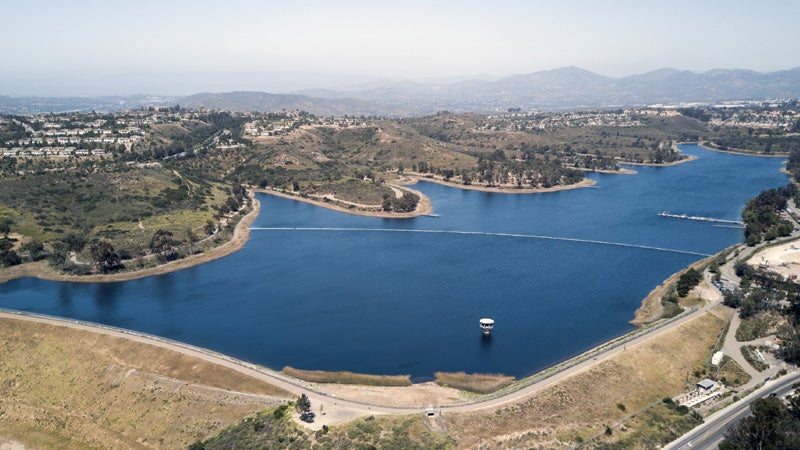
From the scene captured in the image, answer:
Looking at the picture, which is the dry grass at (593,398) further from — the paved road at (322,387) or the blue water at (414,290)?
the blue water at (414,290)

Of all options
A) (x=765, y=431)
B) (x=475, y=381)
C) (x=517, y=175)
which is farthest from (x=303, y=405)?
(x=517, y=175)

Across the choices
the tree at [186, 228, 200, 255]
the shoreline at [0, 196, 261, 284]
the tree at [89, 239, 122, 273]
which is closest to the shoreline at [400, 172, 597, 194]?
the tree at [186, 228, 200, 255]

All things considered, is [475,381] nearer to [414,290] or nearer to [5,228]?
[414,290]

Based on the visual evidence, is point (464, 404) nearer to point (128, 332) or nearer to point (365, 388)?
point (365, 388)

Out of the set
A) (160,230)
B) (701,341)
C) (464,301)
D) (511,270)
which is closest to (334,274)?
(464,301)

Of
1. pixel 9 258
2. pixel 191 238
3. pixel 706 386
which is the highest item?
pixel 191 238

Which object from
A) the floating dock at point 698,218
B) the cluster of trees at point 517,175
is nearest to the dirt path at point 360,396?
the floating dock at point 698,218
